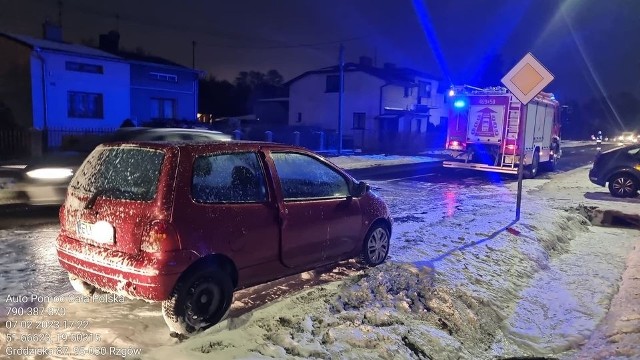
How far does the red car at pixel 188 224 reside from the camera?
3955 mm

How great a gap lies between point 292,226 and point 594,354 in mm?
3124

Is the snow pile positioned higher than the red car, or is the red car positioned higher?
the red car

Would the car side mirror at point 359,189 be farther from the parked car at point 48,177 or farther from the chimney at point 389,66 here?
the chimney at point 389,66

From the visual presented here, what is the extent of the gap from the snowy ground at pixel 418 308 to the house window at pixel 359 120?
132ft

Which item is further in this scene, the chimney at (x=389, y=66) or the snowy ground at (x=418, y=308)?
the chimney at (x=389, y=66)

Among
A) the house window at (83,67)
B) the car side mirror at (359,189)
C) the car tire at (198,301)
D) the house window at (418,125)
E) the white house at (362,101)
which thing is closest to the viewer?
the car tire at (198,301)

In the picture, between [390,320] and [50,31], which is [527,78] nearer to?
[390,320]

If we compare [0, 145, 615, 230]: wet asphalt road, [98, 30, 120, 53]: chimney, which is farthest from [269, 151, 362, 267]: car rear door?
[98, 30, 120, 53]: chimney

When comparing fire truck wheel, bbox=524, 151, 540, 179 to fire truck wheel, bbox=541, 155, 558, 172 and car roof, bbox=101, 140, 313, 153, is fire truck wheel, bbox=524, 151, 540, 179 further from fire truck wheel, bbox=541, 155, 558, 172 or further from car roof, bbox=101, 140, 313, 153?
car roof, bbox=101, 140, 313, 153

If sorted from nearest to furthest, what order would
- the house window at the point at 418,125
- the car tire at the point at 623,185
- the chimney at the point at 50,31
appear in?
1. the car tire at the point at 623,185
2. the chimney at the point at 50,31
3. the house window at the point at 418,125

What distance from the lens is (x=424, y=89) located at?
54.4 metres

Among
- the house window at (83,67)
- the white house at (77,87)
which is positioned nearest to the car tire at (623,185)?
the white house at (77,87)

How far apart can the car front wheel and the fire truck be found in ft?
39.9

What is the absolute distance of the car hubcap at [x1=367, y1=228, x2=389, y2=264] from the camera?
6156 millimetres
